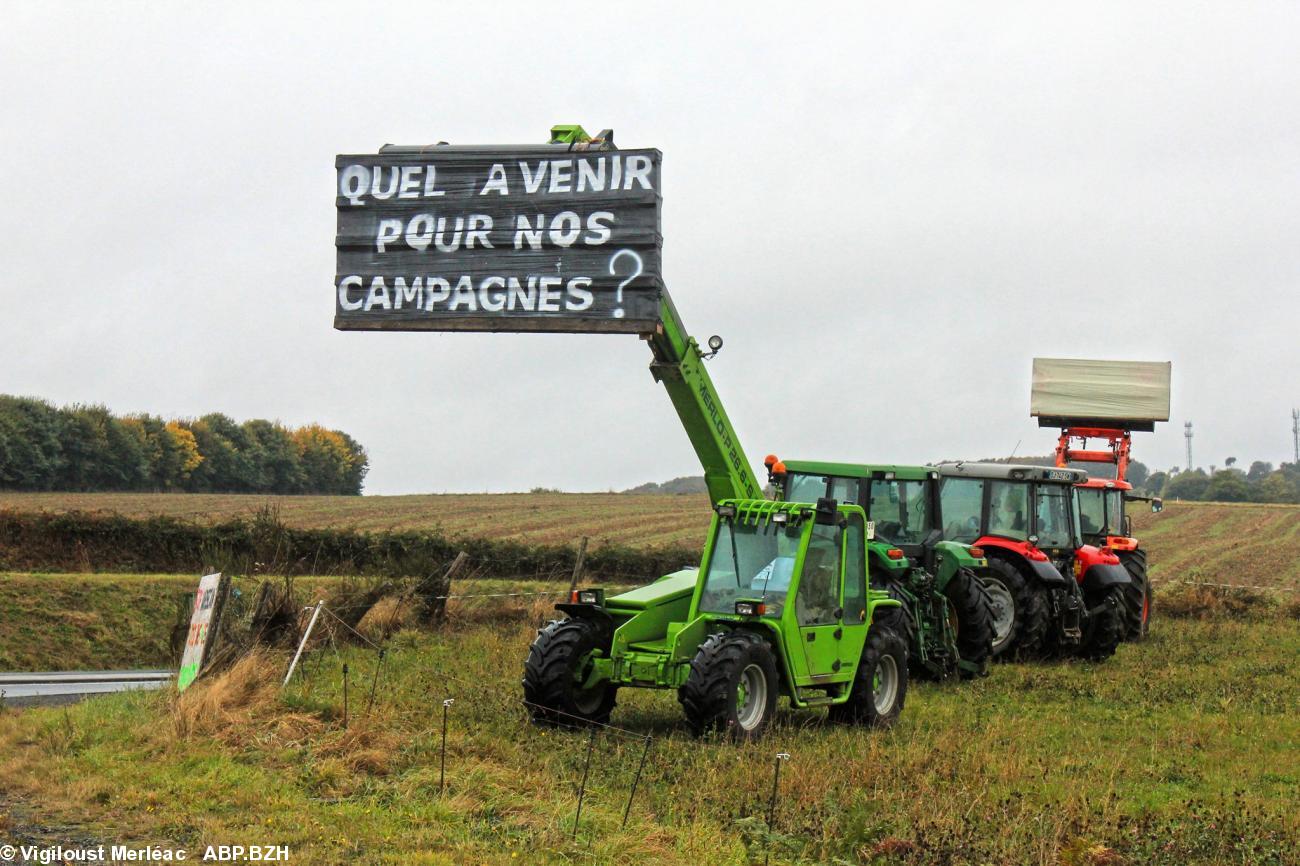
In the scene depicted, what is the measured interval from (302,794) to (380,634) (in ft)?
35.3

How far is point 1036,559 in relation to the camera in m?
18.5

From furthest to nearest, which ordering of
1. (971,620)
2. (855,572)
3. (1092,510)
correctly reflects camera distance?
1. (1092,510)
2. (971,620)
3. (855,572)

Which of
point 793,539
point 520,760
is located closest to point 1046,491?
point 793,539

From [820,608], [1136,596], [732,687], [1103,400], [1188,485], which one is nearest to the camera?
[732,687]

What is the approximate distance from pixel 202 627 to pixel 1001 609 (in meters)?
9.90

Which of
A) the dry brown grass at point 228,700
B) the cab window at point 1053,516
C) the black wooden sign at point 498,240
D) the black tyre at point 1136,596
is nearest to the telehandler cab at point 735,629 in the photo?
the black wooden sign at point 498,240

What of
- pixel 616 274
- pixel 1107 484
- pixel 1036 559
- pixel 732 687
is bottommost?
pixel 732 687

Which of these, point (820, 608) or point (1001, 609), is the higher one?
point (820, 608)

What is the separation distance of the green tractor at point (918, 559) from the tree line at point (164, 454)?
152 feet

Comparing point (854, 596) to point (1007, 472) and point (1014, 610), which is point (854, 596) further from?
point (1007, 472)

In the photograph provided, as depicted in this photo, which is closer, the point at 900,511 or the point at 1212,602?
the point at 900,511

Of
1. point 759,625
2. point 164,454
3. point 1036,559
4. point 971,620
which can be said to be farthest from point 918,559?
point 164,454

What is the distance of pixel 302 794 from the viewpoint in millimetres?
8805

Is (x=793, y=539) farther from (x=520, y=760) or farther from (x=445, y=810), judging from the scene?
(x=445, y=810)
